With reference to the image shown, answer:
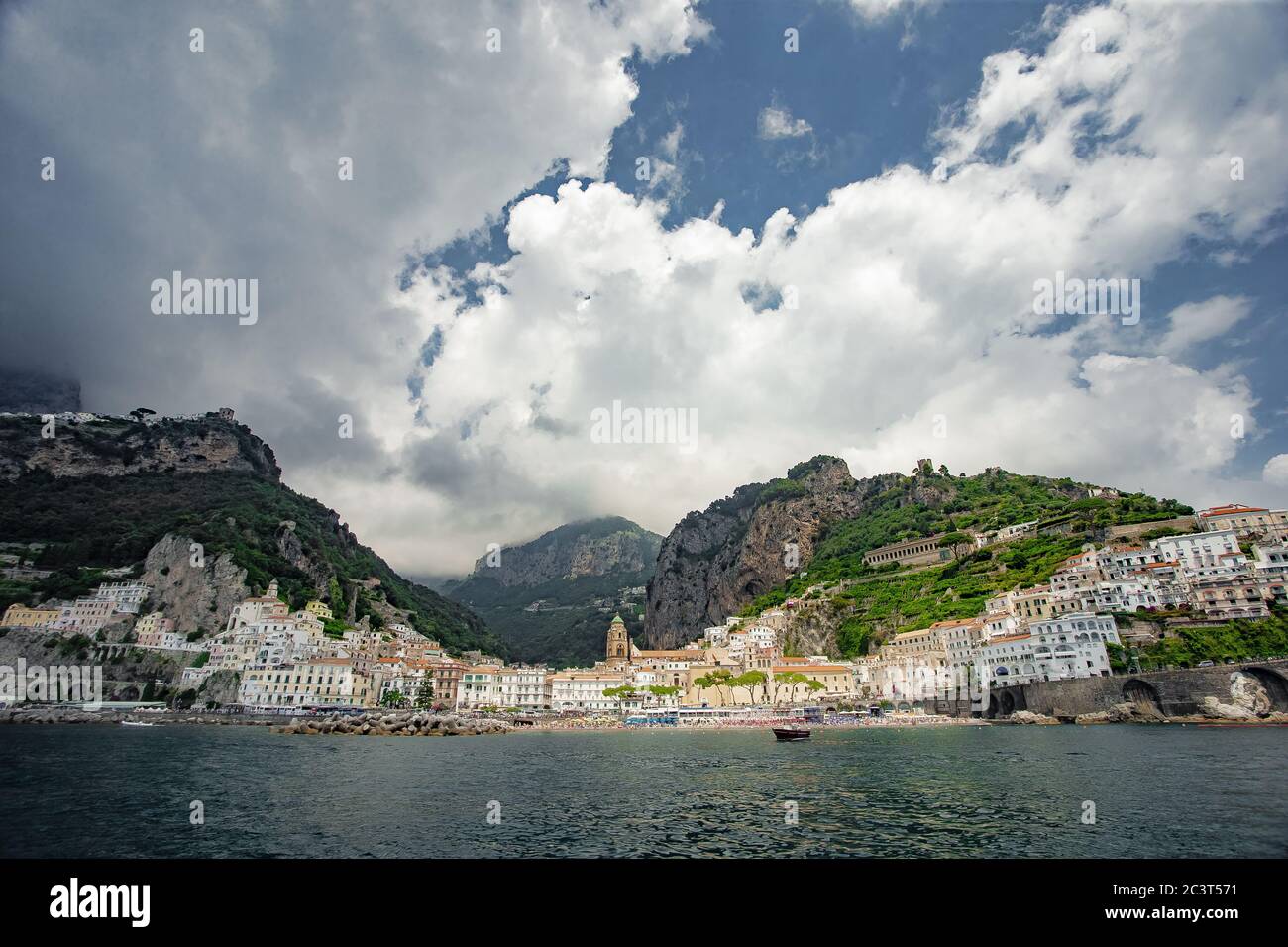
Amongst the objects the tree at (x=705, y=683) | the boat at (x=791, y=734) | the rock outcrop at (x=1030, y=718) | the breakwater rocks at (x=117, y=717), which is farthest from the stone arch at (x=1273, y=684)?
the breakwater rocks at (x=117, y=717)

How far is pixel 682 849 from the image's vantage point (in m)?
14.0

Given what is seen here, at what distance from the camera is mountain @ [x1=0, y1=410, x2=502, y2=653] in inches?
3669

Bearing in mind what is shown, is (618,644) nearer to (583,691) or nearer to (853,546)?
(583,691)

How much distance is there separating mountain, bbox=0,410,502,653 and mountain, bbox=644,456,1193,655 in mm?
53235

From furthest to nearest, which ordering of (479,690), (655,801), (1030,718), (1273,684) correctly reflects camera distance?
(479,690)
(1030,718)
(1273,684)
(655,801)

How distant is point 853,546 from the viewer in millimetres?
127875

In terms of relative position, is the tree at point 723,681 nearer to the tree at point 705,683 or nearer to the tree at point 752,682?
the tree at point 705,683

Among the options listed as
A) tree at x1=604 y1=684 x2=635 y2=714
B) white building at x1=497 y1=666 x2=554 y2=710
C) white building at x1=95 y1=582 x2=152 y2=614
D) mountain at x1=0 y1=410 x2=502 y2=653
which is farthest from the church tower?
white building at x1=95 y1=582 x2=152 y2=614

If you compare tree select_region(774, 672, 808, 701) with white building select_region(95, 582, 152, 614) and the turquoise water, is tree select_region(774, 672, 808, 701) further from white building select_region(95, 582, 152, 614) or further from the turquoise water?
white building select_region(95, 582, 152, 614)

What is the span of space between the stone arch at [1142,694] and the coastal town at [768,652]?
12.1ft

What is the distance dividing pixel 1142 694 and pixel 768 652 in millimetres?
48433

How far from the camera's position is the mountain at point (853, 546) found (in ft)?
289

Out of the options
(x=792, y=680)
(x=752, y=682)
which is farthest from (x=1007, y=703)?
(x=752, y=682)
